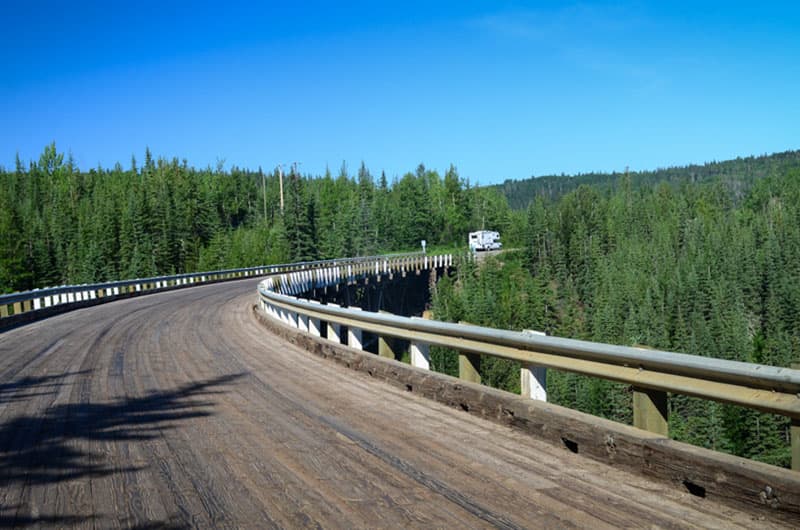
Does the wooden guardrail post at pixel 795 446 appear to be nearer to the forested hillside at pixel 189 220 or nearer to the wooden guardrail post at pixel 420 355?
the wooden guardrail post at pixel 420 355

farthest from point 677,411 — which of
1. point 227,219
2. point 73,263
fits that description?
point 227,219

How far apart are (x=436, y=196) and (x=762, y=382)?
549ft

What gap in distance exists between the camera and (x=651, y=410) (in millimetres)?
5312

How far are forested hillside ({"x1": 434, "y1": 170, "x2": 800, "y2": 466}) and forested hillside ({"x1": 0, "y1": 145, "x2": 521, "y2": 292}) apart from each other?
21884 millimetres

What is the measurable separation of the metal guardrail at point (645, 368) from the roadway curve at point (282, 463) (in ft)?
2.07

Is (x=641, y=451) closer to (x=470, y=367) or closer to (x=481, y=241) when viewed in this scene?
(x=470, y=367)

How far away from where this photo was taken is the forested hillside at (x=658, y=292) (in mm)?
65500

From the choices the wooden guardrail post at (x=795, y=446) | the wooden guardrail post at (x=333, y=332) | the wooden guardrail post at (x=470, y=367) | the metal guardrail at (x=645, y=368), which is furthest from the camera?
the wooden guardrail post at (x=333, y=332)

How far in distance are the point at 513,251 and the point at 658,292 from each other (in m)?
26.5

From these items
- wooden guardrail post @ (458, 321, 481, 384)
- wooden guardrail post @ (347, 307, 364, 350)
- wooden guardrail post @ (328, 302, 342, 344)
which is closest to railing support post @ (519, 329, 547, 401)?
wooden guardrail post @ (458, 321, 481, 384)

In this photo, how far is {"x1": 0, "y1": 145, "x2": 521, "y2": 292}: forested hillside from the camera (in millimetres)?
96312

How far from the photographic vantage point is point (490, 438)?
6.29 m

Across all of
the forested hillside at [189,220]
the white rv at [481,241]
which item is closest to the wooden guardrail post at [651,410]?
the forested hillside at [189,220]

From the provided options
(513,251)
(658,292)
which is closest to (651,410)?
(658,292)
